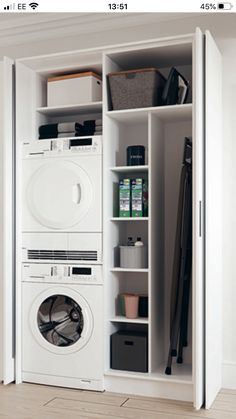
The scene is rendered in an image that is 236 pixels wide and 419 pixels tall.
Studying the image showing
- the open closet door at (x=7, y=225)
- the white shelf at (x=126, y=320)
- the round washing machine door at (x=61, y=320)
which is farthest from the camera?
the open closet door at (x=7, y=225)

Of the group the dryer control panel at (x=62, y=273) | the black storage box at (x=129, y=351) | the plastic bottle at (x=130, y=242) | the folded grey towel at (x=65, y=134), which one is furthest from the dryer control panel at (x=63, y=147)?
the black storage box at (x=129, y=351)

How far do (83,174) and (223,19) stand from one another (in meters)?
1.46

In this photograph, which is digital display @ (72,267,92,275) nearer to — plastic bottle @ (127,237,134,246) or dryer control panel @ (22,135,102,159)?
plastic bottle @ (127,237,134,246)

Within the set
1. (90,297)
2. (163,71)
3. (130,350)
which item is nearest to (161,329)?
(130,350)

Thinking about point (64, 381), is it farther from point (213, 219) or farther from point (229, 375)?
point (213, 219)

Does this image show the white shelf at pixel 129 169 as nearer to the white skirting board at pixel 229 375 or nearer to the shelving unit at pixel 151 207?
the shelving unit at pixel 151 207

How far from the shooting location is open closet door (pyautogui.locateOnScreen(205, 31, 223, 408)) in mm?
3395

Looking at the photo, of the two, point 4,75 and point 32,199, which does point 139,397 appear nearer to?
point 32,199

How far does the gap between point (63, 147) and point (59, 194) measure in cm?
33

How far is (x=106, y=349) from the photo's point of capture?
144 inches

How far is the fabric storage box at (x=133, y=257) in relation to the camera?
370cm

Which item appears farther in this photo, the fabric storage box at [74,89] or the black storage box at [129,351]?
the fabric storage box at [74,89]

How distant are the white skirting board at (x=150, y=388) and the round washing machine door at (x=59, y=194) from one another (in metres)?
1.09
